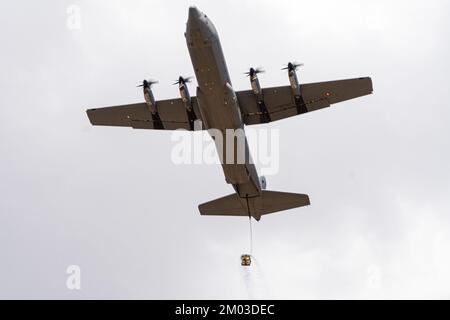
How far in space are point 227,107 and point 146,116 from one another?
314 inches

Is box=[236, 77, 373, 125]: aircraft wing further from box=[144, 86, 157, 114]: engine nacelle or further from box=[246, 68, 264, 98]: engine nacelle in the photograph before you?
box=[144, 86, 157, 114]: engine nacelle

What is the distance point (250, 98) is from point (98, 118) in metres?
11.3

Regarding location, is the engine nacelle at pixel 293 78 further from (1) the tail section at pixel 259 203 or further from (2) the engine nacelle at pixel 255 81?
(1) the tail section at pixel 259 203

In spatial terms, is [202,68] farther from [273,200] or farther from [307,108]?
[273,200]

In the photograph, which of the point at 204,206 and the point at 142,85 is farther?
the point at 204,206

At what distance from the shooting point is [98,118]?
56750 millimetres

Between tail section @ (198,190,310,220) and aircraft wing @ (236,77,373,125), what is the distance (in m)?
5.66

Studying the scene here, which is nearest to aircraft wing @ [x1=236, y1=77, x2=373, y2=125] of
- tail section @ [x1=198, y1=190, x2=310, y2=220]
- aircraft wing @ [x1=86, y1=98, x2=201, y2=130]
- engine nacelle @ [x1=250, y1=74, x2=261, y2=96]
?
engine nacelle @ [x1=250, y1=74, x2=261, y2=96]

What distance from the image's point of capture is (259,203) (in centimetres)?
5625

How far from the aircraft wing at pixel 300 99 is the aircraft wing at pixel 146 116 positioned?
3478mm

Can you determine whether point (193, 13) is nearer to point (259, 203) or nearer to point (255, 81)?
point (255, 81)

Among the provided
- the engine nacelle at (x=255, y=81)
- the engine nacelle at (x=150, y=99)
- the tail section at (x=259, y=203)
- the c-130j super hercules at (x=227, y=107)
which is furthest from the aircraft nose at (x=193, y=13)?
the tail section at (x=259, y=203)

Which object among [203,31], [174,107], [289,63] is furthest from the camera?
[174,107]

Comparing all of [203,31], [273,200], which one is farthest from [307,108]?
[203,31]
